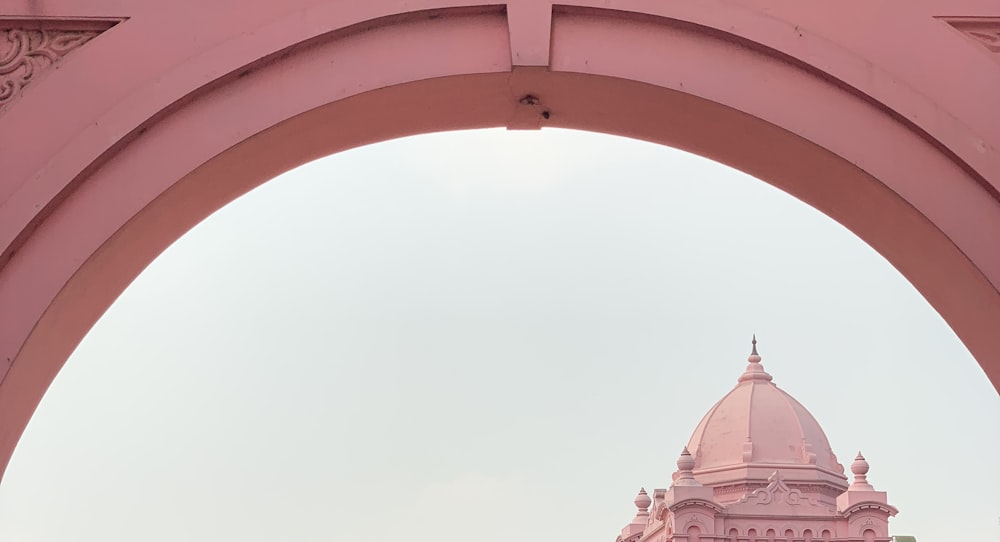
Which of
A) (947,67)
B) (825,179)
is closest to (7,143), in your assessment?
(825,179)

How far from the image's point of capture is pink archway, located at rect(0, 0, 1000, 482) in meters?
3.94

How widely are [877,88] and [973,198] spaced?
0.41m

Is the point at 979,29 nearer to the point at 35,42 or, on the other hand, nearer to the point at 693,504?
the point at 35,42

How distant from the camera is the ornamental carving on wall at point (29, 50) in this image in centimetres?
405

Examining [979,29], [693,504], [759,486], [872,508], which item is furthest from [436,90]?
[759,486]

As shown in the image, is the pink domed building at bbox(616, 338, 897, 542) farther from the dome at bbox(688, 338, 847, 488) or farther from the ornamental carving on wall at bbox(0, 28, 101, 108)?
the ornamental carving on wall at bbox(0, 28, 101, 108)

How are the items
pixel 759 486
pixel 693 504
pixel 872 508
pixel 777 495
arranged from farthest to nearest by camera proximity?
1. pixel 759 486
2. pixel 777 495
3. pixel 872 508
4. pixel 693 504

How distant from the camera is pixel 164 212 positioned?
161 inches

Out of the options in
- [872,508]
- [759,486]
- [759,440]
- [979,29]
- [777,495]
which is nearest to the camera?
[979,29]

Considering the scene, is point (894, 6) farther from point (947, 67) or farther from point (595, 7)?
point (595, 7)

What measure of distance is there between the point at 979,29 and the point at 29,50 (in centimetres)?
279

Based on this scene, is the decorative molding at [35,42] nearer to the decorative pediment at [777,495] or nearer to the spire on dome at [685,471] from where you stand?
the spire on dome at [685,471]

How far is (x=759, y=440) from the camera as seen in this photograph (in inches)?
1141

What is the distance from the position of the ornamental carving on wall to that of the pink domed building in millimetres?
22445
